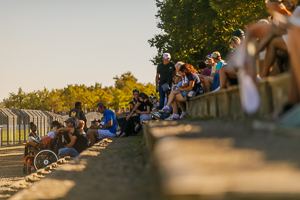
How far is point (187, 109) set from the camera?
11.8 m

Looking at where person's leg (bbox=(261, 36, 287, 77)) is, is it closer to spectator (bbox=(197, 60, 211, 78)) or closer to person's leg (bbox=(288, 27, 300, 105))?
person's leg (bbox=(288, 27, 300, 105))

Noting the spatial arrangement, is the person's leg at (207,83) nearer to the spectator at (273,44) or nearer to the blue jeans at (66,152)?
the spectator at (273,44)

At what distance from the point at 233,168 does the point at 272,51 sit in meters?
3.72

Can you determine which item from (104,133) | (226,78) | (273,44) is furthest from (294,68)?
(104,133)

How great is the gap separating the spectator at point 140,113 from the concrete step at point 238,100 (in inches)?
297

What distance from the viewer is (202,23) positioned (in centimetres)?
2828

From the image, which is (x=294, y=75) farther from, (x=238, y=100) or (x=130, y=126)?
(x=130, y=126)

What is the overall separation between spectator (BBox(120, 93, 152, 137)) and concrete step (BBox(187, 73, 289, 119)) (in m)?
7.55

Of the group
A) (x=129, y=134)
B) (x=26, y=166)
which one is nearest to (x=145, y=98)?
(x=129, y=134)

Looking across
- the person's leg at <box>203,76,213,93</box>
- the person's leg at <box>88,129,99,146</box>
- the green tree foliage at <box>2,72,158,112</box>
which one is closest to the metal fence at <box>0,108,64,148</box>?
the person's leg at <box>88,129,99,146</box>

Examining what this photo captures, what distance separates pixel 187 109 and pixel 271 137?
806 centimetres

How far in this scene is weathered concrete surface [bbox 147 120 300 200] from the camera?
2.09 meters

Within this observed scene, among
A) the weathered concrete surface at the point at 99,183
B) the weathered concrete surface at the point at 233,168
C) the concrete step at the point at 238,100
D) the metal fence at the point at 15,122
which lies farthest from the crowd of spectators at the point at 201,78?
the metal fence at the point at 15,122

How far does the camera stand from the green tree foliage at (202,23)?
2358cm
